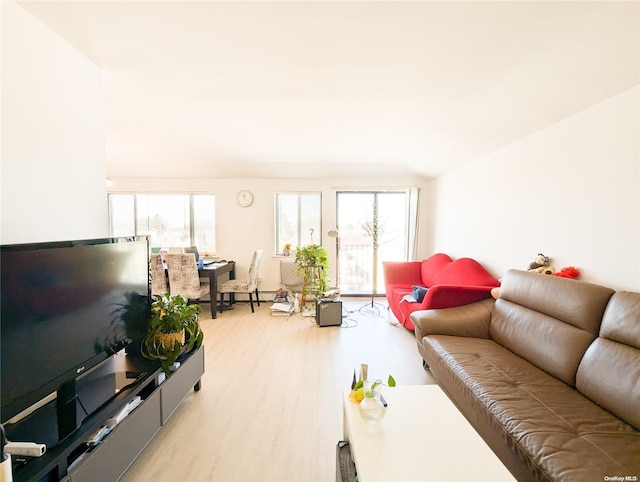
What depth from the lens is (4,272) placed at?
3.00 feet

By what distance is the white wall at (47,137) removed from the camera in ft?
3.95

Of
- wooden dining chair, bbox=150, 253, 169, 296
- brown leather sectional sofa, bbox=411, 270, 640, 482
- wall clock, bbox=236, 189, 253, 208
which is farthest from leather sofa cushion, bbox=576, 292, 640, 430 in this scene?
wall clock, bbox=236, 189, 253, 208

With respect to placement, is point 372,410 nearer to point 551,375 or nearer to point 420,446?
point 420,446

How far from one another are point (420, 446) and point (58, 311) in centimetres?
164

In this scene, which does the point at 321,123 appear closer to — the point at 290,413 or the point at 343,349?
the point at 343,349

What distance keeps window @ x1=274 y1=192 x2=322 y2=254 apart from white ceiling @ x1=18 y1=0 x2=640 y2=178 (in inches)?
73.1

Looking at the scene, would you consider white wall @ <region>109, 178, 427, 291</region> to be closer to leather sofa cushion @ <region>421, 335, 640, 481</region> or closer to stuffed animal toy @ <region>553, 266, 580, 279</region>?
stuffed animal toy @ <region>553, 266, 580, 279</region>

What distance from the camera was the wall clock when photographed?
4.73m

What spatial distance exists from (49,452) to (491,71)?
119 inches

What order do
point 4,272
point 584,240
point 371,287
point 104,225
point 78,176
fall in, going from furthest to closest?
point 371,287
point 584,240
point 104,225
point 78,176
point 4,272

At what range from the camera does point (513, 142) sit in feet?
8.61

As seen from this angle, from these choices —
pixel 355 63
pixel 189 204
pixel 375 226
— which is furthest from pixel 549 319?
pixel 189 204

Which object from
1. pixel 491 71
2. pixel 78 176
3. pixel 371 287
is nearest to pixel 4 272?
pixel 78 176

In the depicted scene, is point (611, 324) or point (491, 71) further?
point (491, 71)
